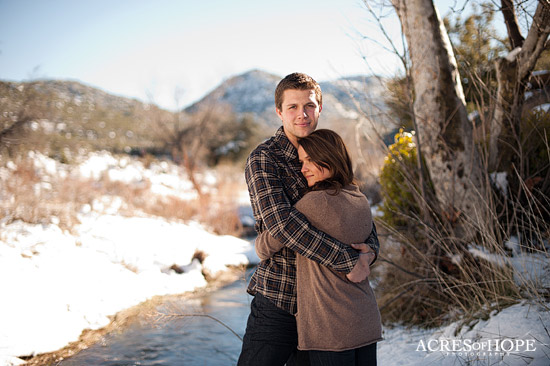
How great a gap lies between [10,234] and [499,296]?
687 cm

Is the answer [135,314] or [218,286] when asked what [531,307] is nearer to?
[135,314]

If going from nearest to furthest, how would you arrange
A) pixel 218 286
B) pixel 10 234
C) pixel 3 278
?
pixel 3 278, pixel 10 234, pixel 218 286

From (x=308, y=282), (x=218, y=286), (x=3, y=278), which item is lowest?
(x=218, y=286)

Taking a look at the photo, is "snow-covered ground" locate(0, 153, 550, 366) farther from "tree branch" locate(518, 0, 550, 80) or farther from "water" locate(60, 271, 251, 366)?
"tree branch" locate(518, 0, 550, 80)

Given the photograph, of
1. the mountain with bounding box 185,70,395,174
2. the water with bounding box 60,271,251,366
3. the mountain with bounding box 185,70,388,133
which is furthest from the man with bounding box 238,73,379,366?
the water with bounding box 60,271,251,366

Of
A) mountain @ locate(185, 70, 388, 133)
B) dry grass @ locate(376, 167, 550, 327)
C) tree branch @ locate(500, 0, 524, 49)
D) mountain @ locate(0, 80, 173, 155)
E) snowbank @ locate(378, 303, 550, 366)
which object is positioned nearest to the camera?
snowbank @ locate(378, 303, 550, 366)

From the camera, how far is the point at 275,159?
1749mm

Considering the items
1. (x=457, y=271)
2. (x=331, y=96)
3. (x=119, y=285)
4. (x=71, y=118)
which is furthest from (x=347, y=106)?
(x=71, y=118)

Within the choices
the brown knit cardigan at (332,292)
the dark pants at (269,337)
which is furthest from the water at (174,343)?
the brown knit cardigan at (332,292)

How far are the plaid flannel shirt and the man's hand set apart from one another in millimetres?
27

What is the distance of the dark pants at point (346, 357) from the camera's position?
5.08 feet

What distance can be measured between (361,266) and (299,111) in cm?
75

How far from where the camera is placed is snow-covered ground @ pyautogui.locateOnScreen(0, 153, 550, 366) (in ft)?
8.56

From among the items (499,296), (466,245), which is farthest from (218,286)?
(499,296)
